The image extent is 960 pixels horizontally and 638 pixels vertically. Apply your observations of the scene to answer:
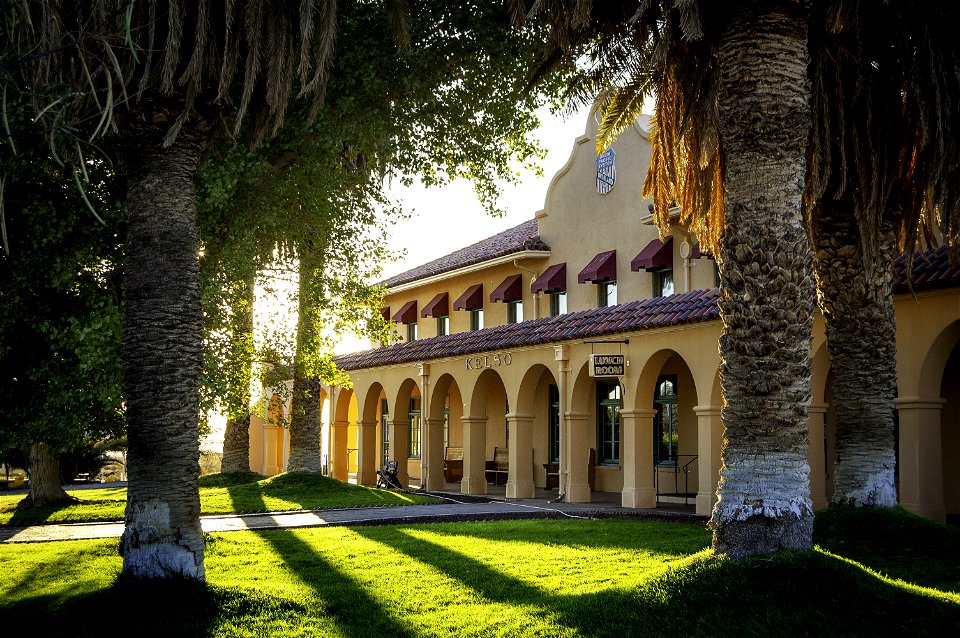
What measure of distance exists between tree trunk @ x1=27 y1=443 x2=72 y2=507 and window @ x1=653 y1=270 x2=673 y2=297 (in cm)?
1355

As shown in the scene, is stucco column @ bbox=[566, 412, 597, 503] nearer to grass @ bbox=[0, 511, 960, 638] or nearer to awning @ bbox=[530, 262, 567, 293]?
awning @ bbox=[530, 262, 567, 293]

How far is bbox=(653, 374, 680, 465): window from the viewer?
24031 mm

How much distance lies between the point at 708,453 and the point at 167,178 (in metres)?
11.9

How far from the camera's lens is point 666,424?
24.3 meters

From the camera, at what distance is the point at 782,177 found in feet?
31.3

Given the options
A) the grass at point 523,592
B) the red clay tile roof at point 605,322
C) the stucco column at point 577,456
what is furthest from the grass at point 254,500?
the grass at point 523,592

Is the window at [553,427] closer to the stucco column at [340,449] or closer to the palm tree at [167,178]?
the stucco column at [340,449]

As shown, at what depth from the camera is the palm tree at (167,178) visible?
30.7ft

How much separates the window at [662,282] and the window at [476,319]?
27.8 feet

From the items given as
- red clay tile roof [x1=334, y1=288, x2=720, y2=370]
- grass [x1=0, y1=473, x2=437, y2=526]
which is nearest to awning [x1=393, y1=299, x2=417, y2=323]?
red clay tile roof [x1=334, y1=288, x2=720, y2=370]

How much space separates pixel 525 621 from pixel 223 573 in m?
4.19

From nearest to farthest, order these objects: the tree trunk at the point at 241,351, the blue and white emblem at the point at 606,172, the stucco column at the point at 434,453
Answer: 1. the tree trunk at the point at 241,351
2. the blue and white emblem at the point at 606,172
3. the stucco column at the point at 434,453

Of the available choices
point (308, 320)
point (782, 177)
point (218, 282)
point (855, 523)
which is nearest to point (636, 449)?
point (308, 320)

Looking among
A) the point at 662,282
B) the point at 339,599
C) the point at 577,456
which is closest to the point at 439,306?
the point at 662,282
